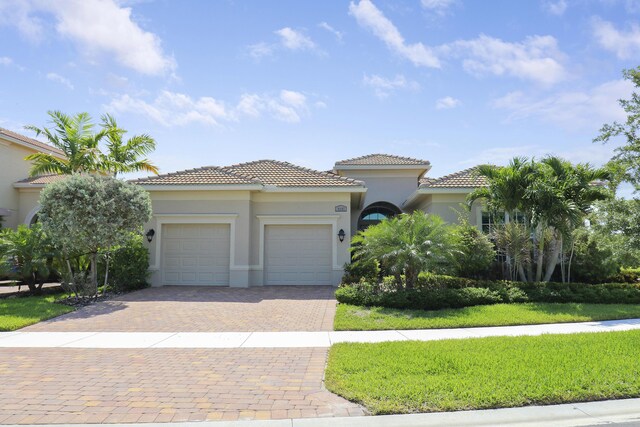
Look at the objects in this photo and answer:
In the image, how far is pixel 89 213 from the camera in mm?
12328

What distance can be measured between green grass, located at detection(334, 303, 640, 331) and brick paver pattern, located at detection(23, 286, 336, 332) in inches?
26.8

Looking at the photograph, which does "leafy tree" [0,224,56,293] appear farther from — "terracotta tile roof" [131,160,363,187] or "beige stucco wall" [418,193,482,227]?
"beige stucco wall" [418,193,482,227]

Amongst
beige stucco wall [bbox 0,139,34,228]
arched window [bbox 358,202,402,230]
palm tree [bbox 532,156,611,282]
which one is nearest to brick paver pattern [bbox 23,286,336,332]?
palm tree [bbox 532,156,611,282]

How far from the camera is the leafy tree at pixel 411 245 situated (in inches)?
462

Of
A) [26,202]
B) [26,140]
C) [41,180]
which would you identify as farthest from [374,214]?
[26,140]

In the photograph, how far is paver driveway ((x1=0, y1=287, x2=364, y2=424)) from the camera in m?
4.71

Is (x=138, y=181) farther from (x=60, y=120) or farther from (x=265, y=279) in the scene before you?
(x=265, y=279)

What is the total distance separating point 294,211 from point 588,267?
10.5m

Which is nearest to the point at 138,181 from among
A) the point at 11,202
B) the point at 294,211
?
the point at 294,211

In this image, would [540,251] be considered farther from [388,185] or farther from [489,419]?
[489,419]

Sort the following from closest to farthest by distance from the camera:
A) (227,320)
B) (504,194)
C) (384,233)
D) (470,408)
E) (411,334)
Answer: (470,408)
(411,334)
(227,320)
(384,233)
(504,194)

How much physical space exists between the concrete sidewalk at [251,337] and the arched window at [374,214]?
521 inches

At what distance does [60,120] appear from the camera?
15594 millimetres

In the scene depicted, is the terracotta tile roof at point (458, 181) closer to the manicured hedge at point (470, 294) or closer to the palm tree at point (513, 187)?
the palm tree at point (513, 187)
